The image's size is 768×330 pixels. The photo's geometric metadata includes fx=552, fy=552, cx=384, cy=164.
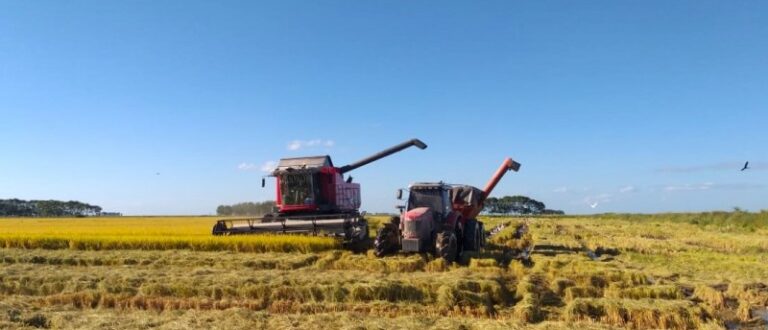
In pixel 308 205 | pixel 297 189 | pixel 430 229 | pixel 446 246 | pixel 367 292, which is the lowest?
pixel 367 292

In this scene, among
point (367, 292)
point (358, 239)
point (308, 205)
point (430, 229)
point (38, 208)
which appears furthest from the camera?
point (38, 208)

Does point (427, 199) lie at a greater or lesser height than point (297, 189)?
lesser

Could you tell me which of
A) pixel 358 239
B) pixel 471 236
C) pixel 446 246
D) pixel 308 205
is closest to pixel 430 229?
pixel 446 246

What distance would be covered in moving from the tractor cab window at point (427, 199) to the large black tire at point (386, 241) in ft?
2.42

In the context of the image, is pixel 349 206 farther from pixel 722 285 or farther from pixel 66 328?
pixel 66 328

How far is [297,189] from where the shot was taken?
1880 cm

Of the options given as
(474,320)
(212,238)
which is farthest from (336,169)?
(474,320)

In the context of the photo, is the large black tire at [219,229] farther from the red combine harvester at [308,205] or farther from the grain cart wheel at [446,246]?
the grain cart wheel at [446,246]

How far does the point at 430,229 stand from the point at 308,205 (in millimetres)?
6525

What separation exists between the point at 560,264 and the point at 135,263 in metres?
9.00

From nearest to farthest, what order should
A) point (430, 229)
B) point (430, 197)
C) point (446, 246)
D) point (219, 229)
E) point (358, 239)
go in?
1. point (446, 246)
2. point (430, 229)
3. point (430, 197)
4. point (358, 239)
5. point (219, 229)

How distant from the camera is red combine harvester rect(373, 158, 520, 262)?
1237cm

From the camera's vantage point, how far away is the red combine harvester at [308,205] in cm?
1598

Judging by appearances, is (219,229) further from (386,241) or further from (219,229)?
(386,241)
